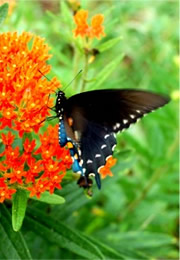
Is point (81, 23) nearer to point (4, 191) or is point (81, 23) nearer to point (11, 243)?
point (4, 191)

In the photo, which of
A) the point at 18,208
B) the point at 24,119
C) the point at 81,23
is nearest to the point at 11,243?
the point at 18,208

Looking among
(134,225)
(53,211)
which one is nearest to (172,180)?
(134,225)

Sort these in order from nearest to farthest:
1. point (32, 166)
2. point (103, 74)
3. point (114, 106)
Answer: point (32, 166), point (114, 106), point (103, 74)

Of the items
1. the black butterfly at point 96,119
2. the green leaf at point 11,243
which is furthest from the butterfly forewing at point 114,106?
the green leaf at point 11,243

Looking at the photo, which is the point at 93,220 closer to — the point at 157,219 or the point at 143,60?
the point at 157,219

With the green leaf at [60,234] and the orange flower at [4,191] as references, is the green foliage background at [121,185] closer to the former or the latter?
the green leaf at [60,234]

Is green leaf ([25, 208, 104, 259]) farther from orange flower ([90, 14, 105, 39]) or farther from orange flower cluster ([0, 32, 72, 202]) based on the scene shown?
orange flower ([90, 14, 105, 39])

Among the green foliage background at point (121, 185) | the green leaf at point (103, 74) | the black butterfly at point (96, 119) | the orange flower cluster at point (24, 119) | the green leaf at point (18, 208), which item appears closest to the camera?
the green leaf at point (18, 208)
